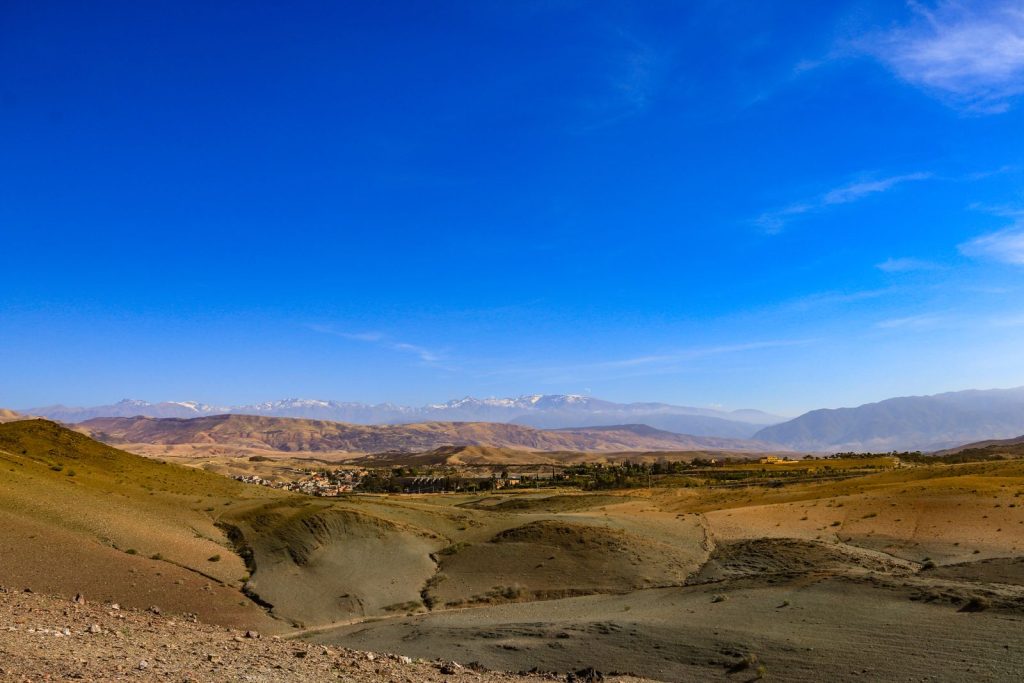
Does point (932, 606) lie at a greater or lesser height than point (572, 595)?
greater

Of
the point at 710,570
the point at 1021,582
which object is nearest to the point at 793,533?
the point at 710,570

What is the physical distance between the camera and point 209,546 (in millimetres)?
26844

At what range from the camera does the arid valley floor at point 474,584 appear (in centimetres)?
1438

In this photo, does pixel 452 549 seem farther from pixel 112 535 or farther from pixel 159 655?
pixel 159 655

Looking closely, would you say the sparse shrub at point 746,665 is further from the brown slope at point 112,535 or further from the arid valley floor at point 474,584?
the brown slope at point 112,535

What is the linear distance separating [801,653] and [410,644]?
10518mm

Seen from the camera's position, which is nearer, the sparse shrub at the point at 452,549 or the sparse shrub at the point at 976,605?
the sparse shrub at the point at 976,605

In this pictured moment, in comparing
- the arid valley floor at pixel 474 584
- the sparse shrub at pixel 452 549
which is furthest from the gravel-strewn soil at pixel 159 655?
the sparse shrub at pixel 452 549

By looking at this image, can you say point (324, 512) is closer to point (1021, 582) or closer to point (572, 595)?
point (572, 595)

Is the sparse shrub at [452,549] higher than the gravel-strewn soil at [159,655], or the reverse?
the gravel-strewn soil at [159,655]

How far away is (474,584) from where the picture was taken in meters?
26.3

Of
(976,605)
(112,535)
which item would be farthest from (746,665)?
(112,535)

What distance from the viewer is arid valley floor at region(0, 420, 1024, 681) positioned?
14.4 m

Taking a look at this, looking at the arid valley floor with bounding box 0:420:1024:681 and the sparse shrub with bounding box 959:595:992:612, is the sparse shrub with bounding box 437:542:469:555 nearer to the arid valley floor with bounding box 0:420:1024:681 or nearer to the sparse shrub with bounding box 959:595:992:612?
the arid valley floor with bounding box 0:420:1024:681
